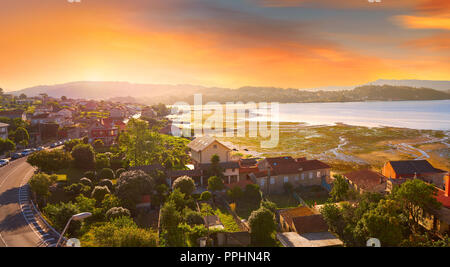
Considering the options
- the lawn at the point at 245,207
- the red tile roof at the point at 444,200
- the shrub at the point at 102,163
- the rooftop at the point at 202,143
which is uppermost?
the rooftop at the point at 202,143

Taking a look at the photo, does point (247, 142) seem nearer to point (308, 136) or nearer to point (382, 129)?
point (308, 136)

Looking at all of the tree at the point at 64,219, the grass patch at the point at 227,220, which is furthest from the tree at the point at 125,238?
the grass patch at the point at 227,220

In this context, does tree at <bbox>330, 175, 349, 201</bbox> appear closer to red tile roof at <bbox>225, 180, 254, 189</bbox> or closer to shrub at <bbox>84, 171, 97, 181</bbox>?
red tile roof at <bbox>225, 180, 254, 189</bbox>

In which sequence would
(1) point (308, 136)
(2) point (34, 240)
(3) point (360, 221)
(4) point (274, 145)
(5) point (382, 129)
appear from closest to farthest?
(2) point (34, 240), (3) point (360, 221), (4) point (274, 145), (1) point (308, 136), (5) point (382, 129)

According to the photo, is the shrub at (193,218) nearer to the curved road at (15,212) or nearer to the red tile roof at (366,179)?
the curved road at (15,212)

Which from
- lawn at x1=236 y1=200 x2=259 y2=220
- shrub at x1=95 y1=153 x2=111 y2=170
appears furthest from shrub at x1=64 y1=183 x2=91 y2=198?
lawn at x1=236 y1=200 x2=259 y2=220
